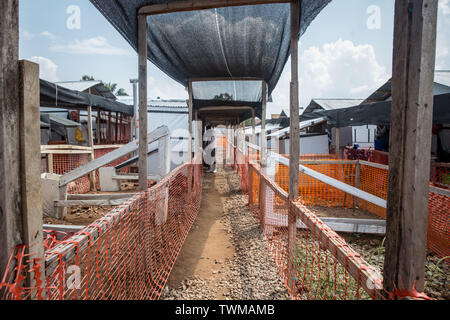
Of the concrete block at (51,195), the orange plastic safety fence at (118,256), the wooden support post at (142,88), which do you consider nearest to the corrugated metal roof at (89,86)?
the concrete block at (51,195)

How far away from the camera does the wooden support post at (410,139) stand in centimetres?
98

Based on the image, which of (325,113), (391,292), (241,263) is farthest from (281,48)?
(325,113)

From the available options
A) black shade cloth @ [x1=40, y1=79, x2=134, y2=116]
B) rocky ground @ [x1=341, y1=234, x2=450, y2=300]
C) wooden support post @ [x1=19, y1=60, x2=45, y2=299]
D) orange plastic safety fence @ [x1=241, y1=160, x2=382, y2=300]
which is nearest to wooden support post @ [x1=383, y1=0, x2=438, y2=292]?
orange plastic safety fence @ [x1=241, y1=160, x2=382, y2=300]

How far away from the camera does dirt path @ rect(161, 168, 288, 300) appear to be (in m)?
2.95

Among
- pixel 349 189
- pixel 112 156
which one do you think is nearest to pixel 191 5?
pixel 112 156

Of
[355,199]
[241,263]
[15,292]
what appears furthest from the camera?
[355,199]

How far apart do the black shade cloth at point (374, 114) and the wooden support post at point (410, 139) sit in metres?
4.49

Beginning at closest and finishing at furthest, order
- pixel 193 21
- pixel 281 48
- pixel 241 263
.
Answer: pixel 193 21, pixel 241 263, pixel 281 48

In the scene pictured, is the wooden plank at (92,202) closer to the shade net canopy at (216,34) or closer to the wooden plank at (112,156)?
the wooden plank at (112,156)
